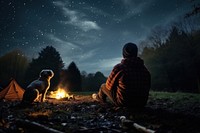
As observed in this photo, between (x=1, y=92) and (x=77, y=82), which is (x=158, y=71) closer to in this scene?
(x=77, y=82)

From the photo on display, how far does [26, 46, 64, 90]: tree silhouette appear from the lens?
39719 millimetres

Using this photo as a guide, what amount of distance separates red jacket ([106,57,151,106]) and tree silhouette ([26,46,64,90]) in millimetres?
33730

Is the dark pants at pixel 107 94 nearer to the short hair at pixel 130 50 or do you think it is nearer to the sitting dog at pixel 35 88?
the short hair at pixel 130 50

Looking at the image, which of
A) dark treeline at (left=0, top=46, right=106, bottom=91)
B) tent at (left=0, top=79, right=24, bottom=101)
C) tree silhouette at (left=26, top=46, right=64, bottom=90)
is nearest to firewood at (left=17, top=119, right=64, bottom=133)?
tent at (left=0, top=79, right=24, bottom=101)

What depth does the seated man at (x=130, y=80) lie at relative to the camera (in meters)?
6.87

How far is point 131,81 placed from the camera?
684 centimetres

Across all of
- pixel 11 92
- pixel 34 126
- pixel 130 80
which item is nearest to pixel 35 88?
pixel 11 92

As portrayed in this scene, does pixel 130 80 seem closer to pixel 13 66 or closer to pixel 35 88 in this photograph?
pixel 35 88

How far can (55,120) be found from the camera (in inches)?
210

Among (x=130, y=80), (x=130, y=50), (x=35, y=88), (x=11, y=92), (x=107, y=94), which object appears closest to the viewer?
(x=130, y=80)

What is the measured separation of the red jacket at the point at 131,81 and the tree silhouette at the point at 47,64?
111 ft

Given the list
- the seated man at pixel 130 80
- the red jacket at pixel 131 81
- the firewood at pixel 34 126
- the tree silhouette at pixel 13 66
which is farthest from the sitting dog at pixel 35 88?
the tree silhouette at pixel 13 66

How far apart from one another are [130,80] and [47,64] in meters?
36.8

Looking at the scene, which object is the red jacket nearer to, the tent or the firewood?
the firewood
